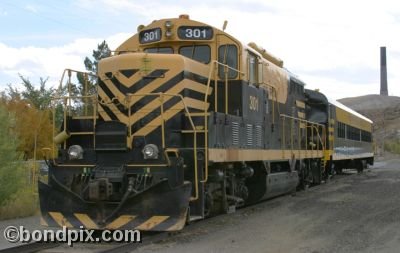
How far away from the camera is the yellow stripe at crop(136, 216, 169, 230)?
796cm

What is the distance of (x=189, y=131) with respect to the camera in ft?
28.9

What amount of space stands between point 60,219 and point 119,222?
40.0 inches

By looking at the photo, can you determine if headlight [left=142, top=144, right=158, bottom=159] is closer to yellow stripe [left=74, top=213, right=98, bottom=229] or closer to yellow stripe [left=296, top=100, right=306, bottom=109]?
yellow stripe [left=74, top=213, right=98, bottom=229]

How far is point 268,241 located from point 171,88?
10.2ft

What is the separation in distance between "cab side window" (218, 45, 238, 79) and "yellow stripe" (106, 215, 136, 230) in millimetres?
3639

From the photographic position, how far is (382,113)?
10194cm

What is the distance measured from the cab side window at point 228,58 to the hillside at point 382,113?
69.0m

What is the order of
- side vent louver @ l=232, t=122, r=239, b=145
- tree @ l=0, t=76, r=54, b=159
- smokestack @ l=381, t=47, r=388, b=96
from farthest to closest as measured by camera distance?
smokestack @ l=381, t=47, r=388, b=96
tree @ l=0, t=76, r=54, b=159
side vent louver @ l=232, t=122, r=239, b=145

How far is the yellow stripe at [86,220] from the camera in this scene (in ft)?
26.7

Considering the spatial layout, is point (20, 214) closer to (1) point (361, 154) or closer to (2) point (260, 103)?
(2) point (260, 103)

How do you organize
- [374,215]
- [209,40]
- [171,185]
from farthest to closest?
[374,215]
[209,40]
[171,185]

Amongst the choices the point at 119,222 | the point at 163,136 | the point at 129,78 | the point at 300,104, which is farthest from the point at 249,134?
the point at 300,104

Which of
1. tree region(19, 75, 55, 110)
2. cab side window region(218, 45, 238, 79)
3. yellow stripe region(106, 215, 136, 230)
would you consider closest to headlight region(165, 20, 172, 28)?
cab side window region(218, 45, 238, 79)

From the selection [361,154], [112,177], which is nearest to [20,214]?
[112,177]
